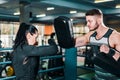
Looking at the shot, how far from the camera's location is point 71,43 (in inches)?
87.1

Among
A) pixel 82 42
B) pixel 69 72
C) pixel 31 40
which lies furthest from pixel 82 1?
pixel 31 40

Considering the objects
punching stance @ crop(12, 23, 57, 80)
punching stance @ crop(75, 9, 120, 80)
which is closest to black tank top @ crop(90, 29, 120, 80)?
punching stance @ crop(75, 9, 120, 80)

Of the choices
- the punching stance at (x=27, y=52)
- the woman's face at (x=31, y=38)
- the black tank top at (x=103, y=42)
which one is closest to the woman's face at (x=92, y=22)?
the black tank top at (x=103, y=42)

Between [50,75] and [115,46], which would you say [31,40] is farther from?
[50,75]

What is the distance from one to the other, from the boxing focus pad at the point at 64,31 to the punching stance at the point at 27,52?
0.24 meters

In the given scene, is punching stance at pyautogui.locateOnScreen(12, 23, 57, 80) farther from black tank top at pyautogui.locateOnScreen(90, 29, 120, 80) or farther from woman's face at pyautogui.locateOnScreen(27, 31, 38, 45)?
black tank top at pyautogui.locateOnScreen(90, 29, 120, 80)

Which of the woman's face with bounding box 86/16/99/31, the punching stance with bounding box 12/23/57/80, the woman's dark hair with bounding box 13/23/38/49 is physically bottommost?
the punching stance with bounding box 12/23/57/80

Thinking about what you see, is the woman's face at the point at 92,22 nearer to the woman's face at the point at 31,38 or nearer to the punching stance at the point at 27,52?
the punching stance at the point at 27,52

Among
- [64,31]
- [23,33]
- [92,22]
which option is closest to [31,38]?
[23,33]

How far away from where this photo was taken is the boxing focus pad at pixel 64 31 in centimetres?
211

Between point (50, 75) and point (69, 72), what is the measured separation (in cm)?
152

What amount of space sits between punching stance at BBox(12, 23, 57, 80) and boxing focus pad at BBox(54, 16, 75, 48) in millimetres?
240

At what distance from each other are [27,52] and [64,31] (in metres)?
0.48

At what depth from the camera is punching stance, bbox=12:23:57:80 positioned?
6.15 feet
